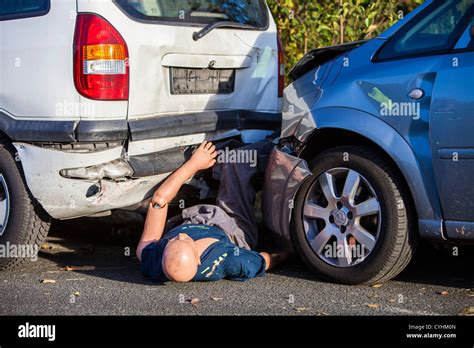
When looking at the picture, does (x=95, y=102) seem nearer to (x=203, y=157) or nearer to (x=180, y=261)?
(x=203, y=157)

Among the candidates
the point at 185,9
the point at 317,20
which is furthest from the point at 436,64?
the point at 317,20

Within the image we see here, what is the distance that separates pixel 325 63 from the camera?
19.9 feet

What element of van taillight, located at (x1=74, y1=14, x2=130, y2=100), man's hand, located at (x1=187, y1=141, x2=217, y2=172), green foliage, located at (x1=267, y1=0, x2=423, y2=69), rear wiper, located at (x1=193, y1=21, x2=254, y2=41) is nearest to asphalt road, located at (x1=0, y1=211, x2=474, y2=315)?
man's hand, located at (x1=187, y1=141, x2=217, y2=172)

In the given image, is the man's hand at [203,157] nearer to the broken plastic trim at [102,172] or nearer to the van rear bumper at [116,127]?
the van rear bumper at [116,127]

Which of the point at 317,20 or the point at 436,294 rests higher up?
the point at 317,20

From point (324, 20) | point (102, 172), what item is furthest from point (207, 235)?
point (324, 20)

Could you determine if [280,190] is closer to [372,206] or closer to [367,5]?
[372,206]

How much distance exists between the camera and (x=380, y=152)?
5727 millimetres

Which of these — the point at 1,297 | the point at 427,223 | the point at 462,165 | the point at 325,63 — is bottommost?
the point at 1,297

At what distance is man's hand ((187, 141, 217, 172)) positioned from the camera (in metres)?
6.25

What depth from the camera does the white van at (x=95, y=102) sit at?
19.3 ft

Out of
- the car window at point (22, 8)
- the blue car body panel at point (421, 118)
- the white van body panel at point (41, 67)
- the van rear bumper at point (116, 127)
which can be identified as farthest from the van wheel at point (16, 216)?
the blue car body panel at point (421, 118)

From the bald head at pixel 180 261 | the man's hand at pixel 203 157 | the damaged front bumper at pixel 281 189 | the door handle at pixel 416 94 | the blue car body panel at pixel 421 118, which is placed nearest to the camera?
the blue car body panel at pixel 421 118
